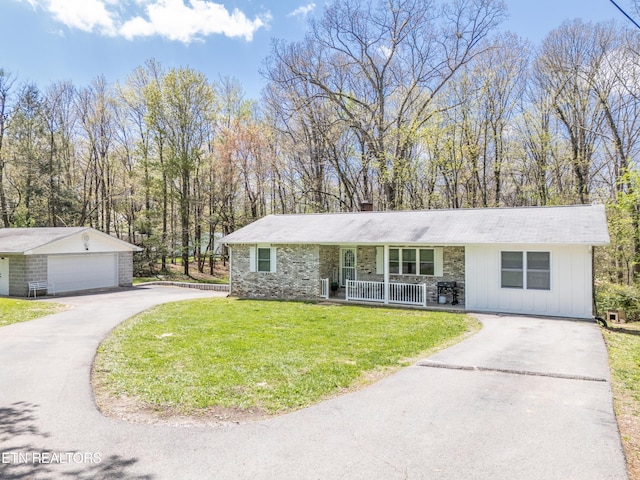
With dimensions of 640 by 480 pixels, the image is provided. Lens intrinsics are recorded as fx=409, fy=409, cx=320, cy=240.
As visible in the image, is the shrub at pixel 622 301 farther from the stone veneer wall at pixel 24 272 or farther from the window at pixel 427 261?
the stone veneer wall at pixel 24 272

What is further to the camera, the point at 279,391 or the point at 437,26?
the point at 437,26

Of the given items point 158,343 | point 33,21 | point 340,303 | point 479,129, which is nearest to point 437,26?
point 479,129

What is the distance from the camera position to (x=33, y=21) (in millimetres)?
14930

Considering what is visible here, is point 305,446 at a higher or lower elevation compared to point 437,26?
lower

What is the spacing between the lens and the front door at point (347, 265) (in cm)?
1680

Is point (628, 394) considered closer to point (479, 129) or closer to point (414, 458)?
point (414, 458)

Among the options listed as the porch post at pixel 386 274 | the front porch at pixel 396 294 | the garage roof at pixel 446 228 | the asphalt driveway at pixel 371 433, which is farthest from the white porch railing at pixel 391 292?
the asphalt driveway at pixel 371 433

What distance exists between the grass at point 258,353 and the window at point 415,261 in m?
2.38

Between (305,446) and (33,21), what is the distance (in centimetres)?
1805

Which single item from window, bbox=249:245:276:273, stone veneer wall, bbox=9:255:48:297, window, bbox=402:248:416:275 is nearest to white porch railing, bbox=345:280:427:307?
window, bbox=402:248:416:275

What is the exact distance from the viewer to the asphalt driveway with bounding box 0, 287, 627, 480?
3572mm

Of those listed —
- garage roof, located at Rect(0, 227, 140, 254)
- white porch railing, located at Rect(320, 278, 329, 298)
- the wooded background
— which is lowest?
white porch railing, located at Rect(320, 278, 329, 298)

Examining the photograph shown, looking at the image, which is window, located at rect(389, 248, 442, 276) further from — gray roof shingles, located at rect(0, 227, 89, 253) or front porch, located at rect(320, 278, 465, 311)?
gray roof shingles, located at rect(0, 227, 89, 253)

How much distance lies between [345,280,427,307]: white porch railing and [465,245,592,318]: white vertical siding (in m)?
1.72
